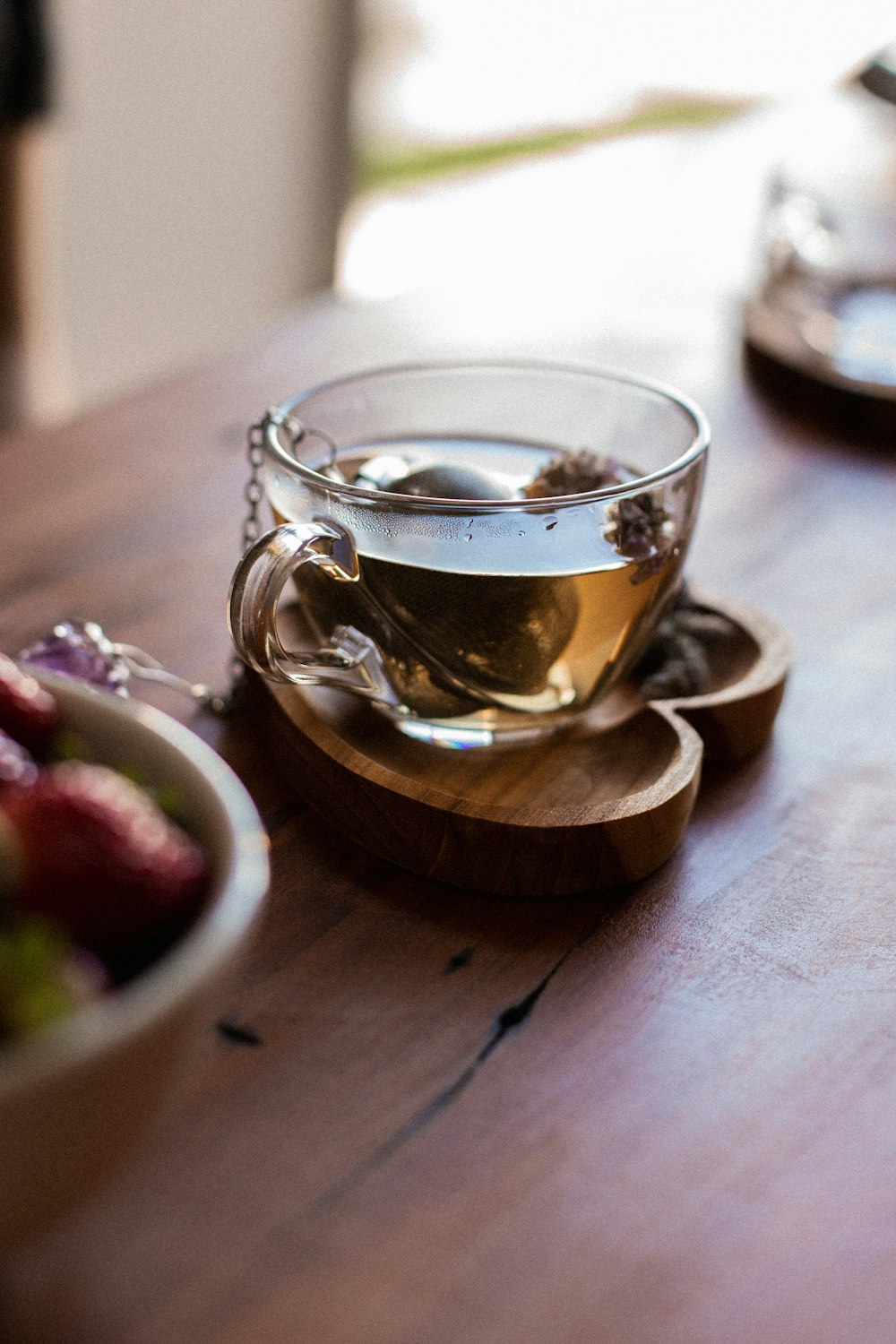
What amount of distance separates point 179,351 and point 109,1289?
2.94 meters

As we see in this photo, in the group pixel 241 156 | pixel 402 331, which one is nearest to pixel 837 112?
pixel 241 156

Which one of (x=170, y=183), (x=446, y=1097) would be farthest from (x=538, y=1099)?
(x=170, y=183)

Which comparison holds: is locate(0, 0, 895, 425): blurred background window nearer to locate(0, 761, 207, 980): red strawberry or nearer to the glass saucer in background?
the glass saucer in background

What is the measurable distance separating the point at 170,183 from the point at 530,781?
8.50 feet

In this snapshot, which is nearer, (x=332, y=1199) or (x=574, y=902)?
(x=332, y=1199)

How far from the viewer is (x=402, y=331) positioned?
1176mm

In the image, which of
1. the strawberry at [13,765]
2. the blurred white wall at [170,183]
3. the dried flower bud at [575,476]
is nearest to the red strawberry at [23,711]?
the strawberry at [13,765]

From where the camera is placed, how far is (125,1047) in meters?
0.30

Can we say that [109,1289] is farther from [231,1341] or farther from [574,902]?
[574,902]

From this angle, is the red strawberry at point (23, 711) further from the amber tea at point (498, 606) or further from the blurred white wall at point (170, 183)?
the blurred white wall at point (170, 183)

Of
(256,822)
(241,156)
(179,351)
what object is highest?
(256,822)

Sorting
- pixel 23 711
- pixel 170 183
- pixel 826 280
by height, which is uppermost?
pixel 23 711

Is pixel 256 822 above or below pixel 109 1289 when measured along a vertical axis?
above

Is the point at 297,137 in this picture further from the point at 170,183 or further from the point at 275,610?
the point at 275,610
